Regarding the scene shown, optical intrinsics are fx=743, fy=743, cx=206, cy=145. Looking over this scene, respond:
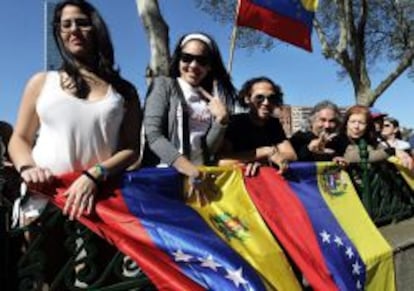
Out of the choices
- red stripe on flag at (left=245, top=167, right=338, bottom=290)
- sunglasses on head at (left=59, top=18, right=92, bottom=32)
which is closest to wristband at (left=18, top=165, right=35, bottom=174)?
sunglasses on head at (left=59, top=18, right=92, bottom=32)

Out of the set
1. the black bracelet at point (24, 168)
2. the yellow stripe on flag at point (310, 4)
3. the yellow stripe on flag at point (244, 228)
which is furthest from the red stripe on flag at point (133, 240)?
the yellow stripe on flag at point (310, 4)

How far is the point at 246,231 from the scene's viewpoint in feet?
14.0

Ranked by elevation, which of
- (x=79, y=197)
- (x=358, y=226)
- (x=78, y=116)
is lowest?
(x=358, y=226)

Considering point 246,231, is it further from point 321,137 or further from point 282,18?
point 282,18

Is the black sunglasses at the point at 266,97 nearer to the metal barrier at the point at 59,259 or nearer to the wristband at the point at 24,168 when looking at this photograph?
the metal barrier at the point at 59,259

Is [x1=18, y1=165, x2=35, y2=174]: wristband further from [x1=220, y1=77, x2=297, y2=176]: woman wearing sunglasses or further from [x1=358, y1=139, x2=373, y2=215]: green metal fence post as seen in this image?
[x1=358, y1=139, x2=373, y2=215]: green metal fence post

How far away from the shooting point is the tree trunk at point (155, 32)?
927 centimetres

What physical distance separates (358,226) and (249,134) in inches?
43.1

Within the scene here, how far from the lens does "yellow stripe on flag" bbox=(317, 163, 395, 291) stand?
508 cm

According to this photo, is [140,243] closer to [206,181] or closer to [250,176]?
[206,181]

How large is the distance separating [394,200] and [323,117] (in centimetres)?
120

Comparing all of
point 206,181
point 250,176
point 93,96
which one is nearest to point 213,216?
point 206,181

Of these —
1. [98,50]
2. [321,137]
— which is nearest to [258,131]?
[321,137]

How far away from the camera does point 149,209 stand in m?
3.84
